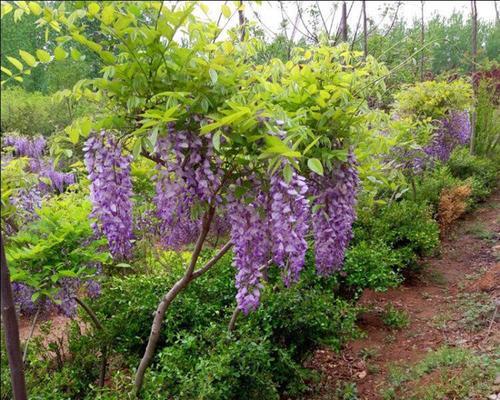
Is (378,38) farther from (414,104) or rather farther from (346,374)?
(346,374)

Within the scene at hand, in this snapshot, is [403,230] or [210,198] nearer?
[210,198]

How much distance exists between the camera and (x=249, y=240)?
257 centimetres

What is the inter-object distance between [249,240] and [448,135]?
6560 mm

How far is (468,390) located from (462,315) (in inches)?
66.0

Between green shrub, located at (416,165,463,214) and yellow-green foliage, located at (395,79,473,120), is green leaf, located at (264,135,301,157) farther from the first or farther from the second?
yellow-green foliage, located at (395,79,473,120)

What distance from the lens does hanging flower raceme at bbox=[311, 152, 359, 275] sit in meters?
3.08

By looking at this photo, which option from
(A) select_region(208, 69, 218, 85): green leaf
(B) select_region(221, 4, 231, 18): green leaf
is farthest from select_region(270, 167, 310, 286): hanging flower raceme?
(B) select_region(221, 4, 231, 18): green leaf

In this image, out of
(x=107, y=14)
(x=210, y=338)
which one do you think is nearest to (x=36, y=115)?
(x=210, y=338)

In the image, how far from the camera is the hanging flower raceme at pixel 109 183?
2490mm

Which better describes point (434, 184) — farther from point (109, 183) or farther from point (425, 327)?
point (109, 183)

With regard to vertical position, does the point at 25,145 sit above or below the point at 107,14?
above

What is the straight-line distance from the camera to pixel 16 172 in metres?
2.31

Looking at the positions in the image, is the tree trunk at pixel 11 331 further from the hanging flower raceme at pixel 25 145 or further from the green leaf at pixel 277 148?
the hanging flower raceme at pixel 25 145

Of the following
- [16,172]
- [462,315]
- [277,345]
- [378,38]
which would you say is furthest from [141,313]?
[378,38]
